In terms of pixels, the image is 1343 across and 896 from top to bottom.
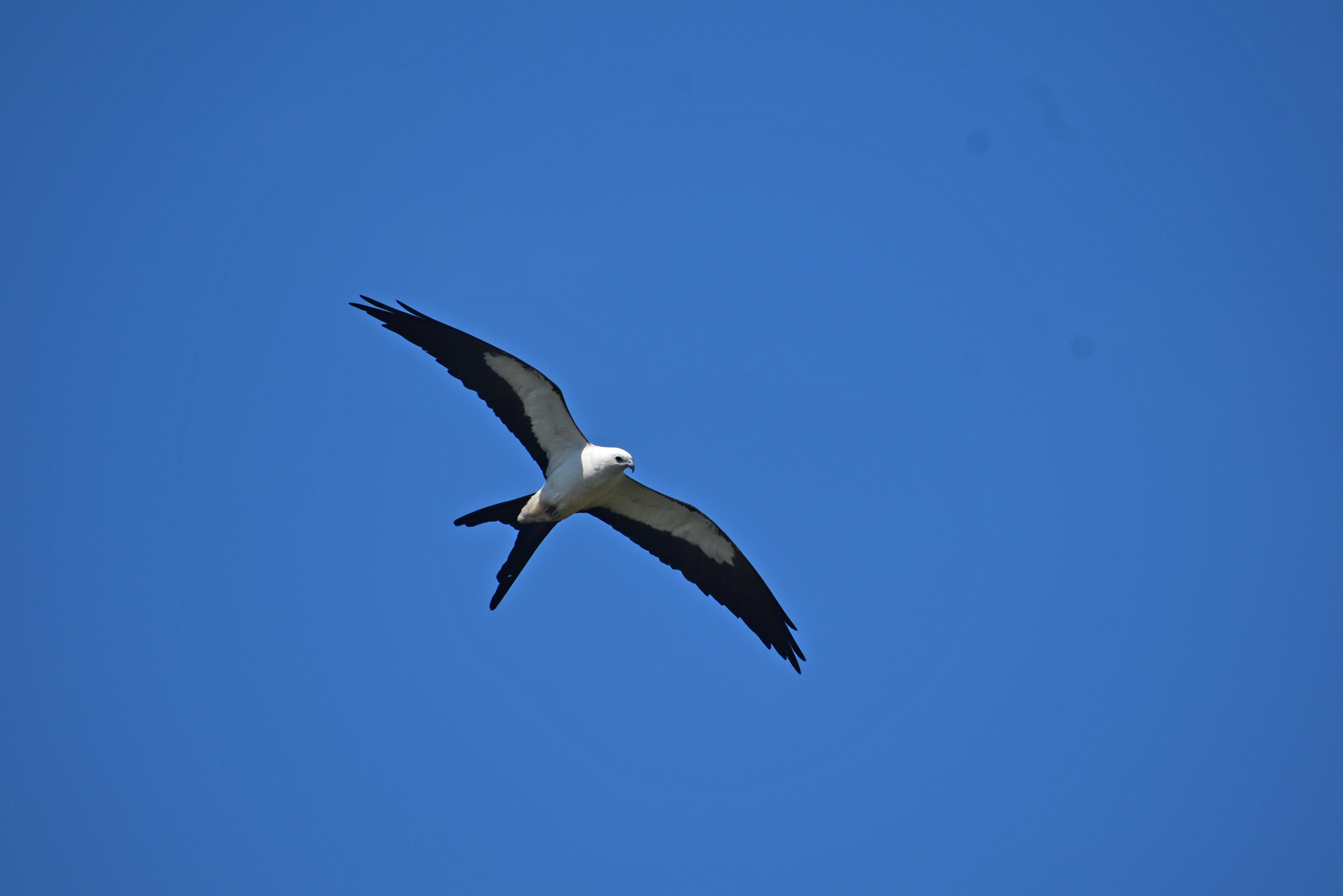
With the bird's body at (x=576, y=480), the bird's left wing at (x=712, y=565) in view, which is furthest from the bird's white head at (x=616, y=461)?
the bird's left wing at (x=712, y=565)

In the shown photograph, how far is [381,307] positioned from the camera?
11469mm

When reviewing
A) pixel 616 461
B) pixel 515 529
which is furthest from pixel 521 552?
Answer: pixel 616 461

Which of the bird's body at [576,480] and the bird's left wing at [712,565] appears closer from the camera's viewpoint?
the bird's body at [576,480]

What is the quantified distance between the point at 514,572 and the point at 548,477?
3.84 ft

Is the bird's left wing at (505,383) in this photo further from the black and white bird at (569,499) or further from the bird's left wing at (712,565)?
the bird's left wing at (712,565)

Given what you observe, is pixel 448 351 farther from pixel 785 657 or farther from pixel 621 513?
pixel 785 657

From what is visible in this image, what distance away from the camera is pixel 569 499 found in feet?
39.2

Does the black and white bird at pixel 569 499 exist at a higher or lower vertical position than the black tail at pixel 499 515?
higher

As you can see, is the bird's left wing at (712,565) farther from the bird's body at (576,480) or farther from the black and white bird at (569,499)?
the bird's body at (576,480)

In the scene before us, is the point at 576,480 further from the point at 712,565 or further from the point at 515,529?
the point at 712,565

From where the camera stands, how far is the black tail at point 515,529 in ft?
38.7

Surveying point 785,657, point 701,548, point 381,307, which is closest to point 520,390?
point 381,307

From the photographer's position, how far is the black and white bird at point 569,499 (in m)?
11.6

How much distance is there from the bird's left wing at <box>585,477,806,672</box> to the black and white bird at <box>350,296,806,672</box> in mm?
11
